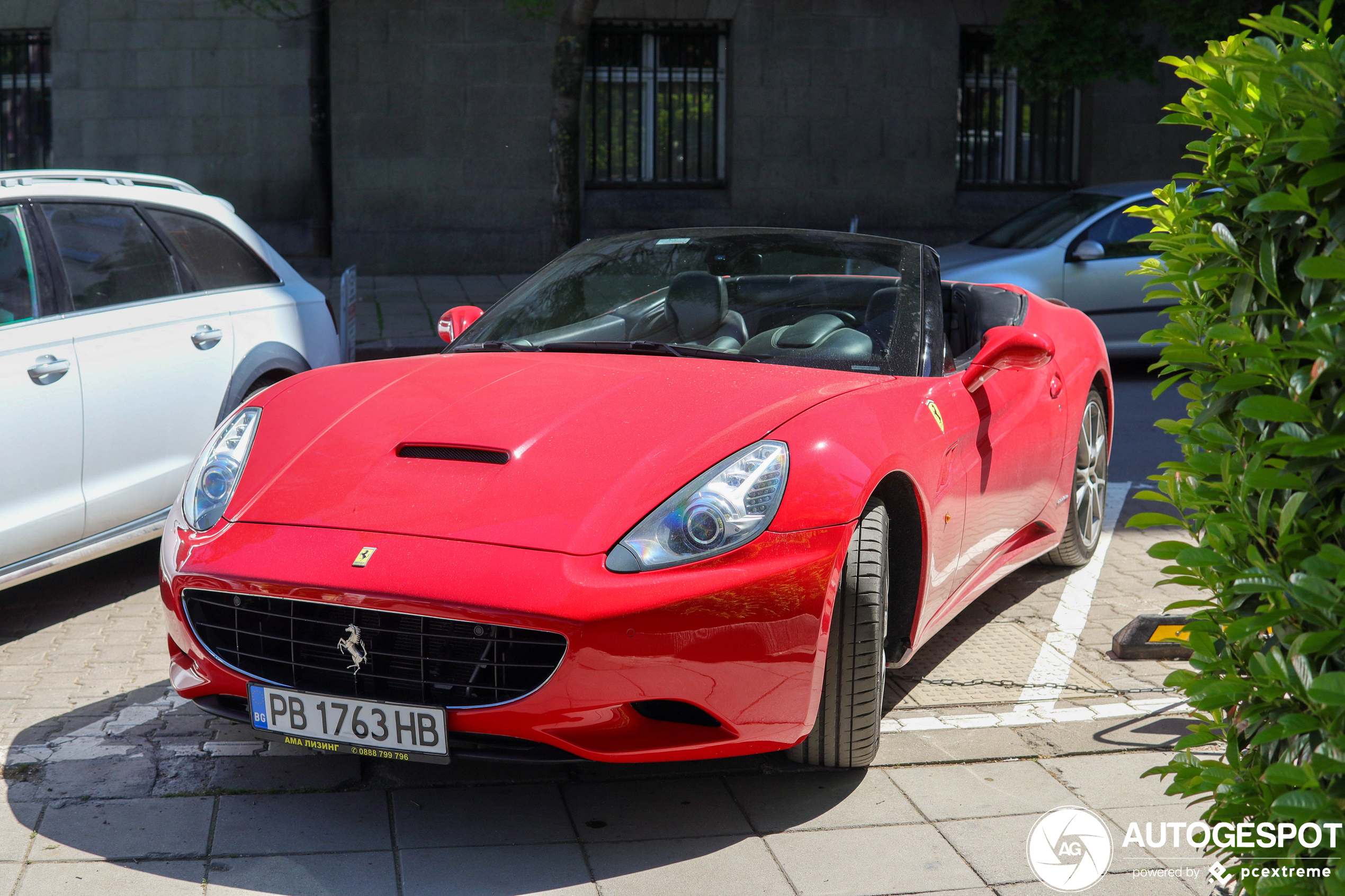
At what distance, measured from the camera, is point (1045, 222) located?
1055 cm

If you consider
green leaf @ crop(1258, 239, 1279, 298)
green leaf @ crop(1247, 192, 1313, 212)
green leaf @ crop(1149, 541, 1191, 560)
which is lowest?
green leaf @ crop(1149, 541, 1191, 560)

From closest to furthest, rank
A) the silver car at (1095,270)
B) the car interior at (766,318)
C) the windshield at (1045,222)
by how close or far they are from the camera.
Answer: the car interior at (766,318) → the silver car at (1095,270) → the windshield at (1045,222)

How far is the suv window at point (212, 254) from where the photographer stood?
5.23 metres

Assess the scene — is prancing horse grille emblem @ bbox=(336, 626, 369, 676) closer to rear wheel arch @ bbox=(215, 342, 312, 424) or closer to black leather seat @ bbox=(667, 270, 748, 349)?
black leather seat @ bbox=(667, 270, 748, 349)

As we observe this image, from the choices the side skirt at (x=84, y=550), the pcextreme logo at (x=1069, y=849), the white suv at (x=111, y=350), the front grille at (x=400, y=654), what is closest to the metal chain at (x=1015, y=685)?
the pcextreme logo at (x=1069, y=849)

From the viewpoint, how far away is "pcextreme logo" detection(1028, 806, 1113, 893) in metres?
2.87

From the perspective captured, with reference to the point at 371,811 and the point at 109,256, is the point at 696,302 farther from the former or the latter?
the point at 109,256

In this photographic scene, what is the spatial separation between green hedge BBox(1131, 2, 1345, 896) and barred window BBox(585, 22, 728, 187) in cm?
1403

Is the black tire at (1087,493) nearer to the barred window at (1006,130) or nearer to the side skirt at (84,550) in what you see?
the side skirt at (84,550)

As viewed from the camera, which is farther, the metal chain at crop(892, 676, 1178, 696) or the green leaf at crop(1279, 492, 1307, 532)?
the metal chain at crop(892, 676, 1178, 696)

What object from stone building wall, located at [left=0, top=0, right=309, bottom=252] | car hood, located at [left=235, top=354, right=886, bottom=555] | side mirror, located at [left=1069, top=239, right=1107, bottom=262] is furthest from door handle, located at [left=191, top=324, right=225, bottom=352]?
stone building wall, located at [left=0, top=0, right=309, bottom=252]

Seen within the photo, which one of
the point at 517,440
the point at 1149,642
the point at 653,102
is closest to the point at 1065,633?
the point at 1149,642

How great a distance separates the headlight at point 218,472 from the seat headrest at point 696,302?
135cm

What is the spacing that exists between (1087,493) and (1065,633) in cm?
90
